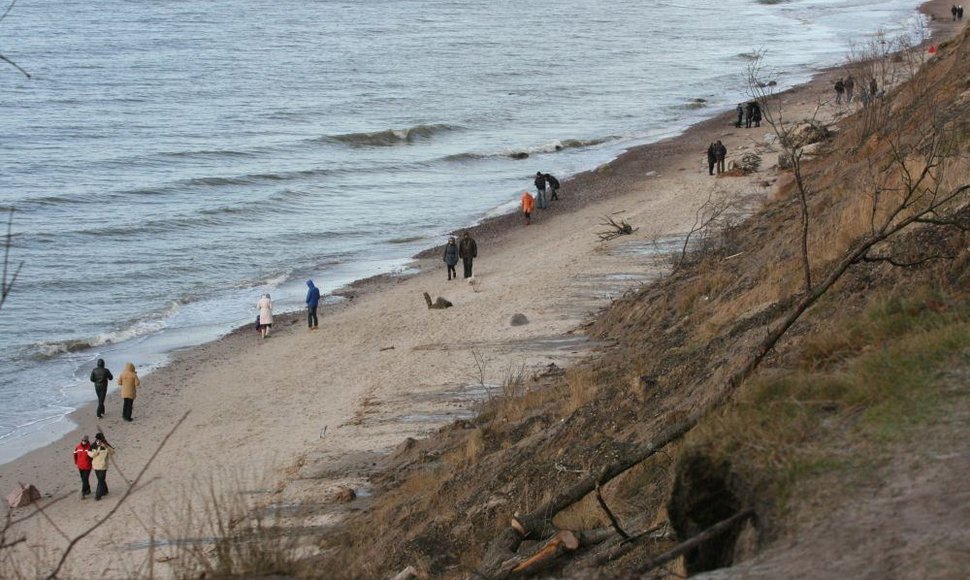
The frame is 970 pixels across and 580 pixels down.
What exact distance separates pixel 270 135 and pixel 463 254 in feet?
81.2

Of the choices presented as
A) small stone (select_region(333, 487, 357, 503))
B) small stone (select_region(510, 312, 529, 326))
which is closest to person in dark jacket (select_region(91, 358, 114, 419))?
small stone (select_region(510, 312, 529, 326))

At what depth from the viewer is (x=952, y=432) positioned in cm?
601

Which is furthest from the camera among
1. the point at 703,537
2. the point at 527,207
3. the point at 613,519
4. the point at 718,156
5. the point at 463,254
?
the point at 718,156

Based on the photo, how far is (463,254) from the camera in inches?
931

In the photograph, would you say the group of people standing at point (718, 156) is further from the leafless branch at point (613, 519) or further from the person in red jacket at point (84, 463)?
the leafless branch at point (613, 519)

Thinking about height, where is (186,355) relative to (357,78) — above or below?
below

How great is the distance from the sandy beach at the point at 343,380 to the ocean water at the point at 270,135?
1575 millimetres

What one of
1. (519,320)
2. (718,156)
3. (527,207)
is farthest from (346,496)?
(718,156)

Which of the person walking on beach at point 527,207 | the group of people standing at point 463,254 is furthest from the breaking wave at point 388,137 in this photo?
the group of people standing at point 463,254

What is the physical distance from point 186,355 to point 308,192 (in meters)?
16.2

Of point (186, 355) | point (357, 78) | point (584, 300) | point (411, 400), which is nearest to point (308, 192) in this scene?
point (186, 355)

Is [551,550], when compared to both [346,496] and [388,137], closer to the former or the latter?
[346,496]

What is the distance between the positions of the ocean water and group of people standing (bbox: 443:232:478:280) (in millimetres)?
3399

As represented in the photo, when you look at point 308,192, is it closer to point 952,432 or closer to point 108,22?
point 952,432
